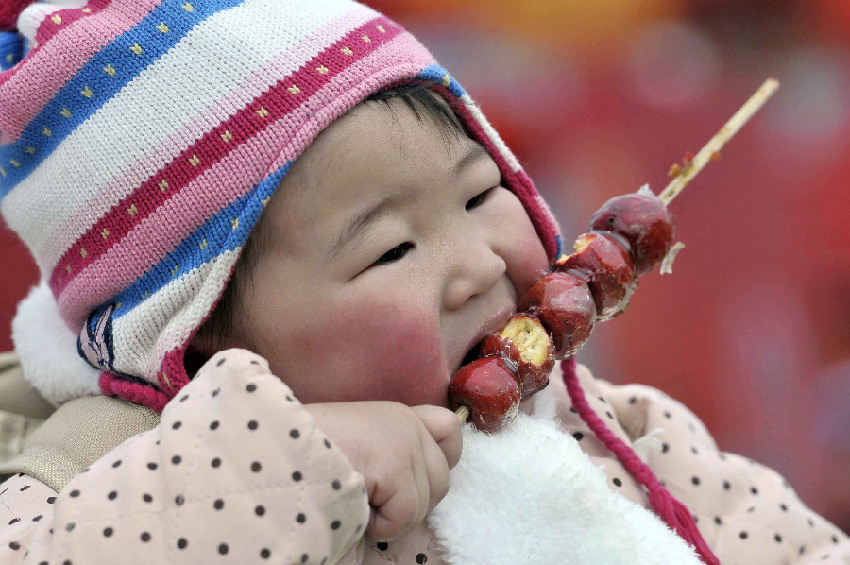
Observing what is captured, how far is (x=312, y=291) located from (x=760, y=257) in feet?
5.18

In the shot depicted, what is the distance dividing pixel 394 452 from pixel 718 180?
167cm

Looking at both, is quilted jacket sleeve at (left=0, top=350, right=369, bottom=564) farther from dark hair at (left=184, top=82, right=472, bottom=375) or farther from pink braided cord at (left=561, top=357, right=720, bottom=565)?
pink braided cord at (left=561, top=357, right=720, bottom=565)

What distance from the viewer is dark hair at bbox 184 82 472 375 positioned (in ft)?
3.18

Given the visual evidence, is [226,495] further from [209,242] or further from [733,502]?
[733,502]

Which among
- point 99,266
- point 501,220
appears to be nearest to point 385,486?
point 501,220

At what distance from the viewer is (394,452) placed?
2.61ft

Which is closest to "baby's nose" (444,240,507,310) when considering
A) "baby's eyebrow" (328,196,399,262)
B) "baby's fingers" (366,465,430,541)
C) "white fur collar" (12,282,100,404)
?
"baby's eyebrow" (328,196,399,262)

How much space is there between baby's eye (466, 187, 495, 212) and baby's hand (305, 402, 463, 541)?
0.31 meters

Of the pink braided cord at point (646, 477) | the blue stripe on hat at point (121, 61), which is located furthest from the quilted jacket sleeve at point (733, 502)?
the blue stripe on hat at point (121, 61)

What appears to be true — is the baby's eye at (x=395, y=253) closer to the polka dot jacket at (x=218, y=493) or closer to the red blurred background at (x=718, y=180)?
the polka dot jacket at (x=218, y=493)

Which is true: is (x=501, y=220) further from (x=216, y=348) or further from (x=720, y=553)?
(x=720, y=553)

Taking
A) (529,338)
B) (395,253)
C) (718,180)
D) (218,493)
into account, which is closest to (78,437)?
(218,493)

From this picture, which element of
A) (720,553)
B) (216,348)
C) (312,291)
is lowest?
(720,553)

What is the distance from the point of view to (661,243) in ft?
3.68
